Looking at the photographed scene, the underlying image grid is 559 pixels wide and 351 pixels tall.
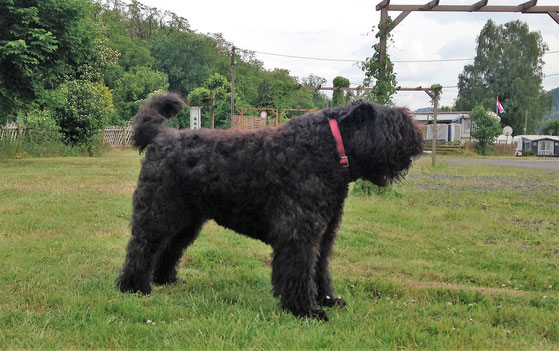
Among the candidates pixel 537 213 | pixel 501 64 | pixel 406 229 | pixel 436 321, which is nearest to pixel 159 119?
pixel 436 321

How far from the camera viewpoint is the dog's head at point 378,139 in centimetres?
376

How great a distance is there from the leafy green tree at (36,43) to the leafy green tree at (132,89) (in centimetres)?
2725

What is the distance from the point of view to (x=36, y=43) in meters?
15.3

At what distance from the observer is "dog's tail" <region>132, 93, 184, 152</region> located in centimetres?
445

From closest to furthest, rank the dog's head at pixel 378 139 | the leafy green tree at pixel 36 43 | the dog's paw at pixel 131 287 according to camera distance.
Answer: the dog's head at pixel 378 139, the dog's paw at pixel 131 287, the leafy green tree at pixel 36 43

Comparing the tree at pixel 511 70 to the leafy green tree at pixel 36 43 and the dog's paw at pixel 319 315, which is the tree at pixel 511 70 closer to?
the leafy green tree at pixel 36 43

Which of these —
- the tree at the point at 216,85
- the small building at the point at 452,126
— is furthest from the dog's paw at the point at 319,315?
the small building at the point at 452,126

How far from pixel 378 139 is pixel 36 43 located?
15.3 meters

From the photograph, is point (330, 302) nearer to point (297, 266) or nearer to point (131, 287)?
point (297, 266)

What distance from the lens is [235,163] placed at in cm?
388

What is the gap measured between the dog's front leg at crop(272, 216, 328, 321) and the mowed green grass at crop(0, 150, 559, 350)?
0.47ft

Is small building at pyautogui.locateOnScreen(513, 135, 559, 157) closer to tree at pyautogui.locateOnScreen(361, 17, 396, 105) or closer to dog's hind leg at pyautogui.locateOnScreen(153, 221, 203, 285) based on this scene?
tree at pyautogui.locateOnScreen(361, 17, 396, 105)

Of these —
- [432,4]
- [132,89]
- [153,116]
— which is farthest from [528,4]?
[132,89]

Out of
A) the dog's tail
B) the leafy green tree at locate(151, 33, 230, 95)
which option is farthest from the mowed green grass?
the leafy green tree at locate(151, 33, 230, 95)
